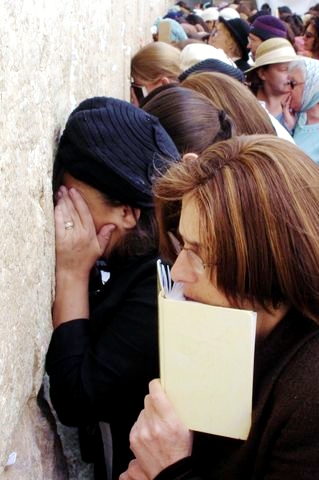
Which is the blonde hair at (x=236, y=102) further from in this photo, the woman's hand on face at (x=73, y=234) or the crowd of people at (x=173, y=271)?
the woman's hand on face at (x=73, y=234)

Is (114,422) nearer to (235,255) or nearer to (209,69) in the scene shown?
(235,255)

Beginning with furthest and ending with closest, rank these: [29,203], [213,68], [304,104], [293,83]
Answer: [293,83] → [304,104] → [213,68] → [29,203]

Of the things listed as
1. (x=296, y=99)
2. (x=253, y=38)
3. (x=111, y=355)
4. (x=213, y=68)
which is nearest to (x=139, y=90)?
(x=213, y=68)

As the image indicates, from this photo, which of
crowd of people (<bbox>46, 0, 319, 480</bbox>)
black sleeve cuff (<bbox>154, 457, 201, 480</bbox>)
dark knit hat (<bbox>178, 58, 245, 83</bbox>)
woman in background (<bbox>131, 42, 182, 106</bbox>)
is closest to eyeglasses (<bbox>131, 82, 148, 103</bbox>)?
woman in background (<bbox>131, 42, 182, 106</bbox>)

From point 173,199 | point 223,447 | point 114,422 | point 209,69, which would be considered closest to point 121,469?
point 114,422

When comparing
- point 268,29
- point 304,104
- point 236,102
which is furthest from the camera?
point 268,29

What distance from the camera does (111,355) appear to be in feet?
3.65

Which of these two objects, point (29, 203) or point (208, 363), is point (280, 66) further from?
point (208, 363)

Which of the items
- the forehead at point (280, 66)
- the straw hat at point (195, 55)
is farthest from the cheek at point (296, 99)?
the straw hat at point (195, 55)

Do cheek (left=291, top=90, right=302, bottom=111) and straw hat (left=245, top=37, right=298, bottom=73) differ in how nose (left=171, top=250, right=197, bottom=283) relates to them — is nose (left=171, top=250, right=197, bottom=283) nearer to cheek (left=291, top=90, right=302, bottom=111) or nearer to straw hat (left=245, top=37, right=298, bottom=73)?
cheek (left=291, top=90, right=302, bottom=111)

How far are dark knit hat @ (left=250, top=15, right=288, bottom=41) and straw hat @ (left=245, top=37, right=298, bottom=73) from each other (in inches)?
45.6

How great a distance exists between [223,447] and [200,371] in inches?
6.7

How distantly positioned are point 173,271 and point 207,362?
0.15 meters

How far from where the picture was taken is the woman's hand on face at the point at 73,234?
3.91 feet
